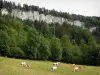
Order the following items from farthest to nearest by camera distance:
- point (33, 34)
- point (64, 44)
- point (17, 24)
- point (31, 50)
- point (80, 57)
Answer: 1. point (17, 24)
2. point (64, 44)
3. point (80, 57)
4. point (33, 34)
5. point (31, 50)

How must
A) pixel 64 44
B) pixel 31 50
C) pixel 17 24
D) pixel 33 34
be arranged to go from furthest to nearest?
pixel 17 24 < pixel 64 44 < pixel 33 34 < pixel 31 50

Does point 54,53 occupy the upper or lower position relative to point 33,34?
lower

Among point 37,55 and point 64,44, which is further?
point 64,44

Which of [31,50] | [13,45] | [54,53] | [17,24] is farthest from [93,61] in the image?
[17,24]

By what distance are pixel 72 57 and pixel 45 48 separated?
49.4ft

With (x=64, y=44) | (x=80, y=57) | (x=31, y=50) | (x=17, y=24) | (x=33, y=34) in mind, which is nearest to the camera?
(x=31, y=50)

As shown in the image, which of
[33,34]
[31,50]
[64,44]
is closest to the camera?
[31,50]

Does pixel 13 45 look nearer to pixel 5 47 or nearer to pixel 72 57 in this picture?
pixel 5 47

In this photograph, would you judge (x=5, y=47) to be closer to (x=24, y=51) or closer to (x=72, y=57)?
(x=24, y=51)

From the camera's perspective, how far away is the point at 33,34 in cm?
10481

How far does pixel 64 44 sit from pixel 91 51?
825 inches

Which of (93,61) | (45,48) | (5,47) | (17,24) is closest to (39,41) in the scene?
(45,48)

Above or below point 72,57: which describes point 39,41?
above

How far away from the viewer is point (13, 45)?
10231 centimetres
